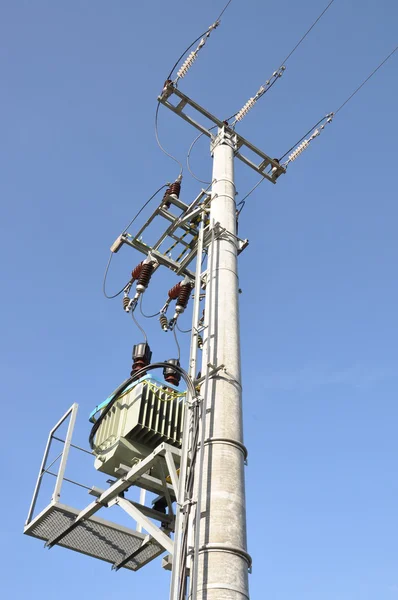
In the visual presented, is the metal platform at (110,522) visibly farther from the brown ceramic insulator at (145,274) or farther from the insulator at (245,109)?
the insulator at (245,109)

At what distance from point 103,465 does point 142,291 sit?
4299 mm

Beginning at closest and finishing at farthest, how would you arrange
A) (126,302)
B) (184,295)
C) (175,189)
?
(184,295)
(175,189)
(126,302)

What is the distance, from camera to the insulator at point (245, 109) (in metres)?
13.9

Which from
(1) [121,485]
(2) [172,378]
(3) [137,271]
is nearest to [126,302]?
(3) [137,271]

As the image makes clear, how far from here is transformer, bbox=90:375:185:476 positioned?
9602 mm

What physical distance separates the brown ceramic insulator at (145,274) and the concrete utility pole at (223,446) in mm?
2576

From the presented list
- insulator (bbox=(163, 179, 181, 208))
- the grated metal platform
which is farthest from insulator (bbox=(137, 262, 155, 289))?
the grated metal platform

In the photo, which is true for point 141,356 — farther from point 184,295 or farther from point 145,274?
point 145,274

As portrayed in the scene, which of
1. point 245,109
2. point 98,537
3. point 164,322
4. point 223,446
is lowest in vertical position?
point 223,446

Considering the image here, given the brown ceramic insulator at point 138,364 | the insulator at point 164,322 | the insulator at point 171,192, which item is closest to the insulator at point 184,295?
the insulator at point 164,322

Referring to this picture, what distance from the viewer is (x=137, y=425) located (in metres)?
9.51

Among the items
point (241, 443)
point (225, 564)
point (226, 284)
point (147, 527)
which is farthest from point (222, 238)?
point (225, 564)

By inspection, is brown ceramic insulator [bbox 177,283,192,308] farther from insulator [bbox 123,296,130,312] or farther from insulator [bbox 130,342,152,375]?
insulator [bbox 130,342,152,375]

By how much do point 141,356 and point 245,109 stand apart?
675 cm
